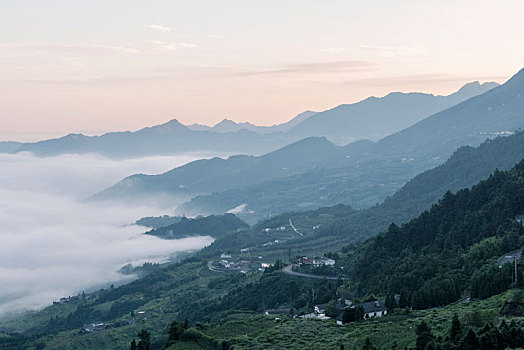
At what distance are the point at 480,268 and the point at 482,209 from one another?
2332 cm

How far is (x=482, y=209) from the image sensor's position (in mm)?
90000

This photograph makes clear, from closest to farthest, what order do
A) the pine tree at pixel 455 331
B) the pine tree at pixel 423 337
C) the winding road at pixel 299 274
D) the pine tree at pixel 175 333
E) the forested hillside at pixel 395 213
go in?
the pine tree at pixel 455 331
the pine tree at pixel 423 337
the pine tree at pixel 175 333
the winding road at pixel 299 274
the forested hillside at pixel 395 213

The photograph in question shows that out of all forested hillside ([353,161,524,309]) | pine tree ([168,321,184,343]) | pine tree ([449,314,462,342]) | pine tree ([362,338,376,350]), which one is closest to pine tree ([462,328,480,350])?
pine tree ([449,314,462,342])

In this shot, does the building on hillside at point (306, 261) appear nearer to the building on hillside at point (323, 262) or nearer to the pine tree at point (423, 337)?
the building on hillside at point (323, 262)

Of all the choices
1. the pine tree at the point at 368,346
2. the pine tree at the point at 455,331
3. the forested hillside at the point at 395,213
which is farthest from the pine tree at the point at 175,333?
the forested hillside at the point at 395,213

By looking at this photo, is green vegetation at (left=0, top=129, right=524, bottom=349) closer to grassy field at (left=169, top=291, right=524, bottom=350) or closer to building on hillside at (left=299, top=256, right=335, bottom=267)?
grassy field at (left=169, top=291, right=524, bottom=350)

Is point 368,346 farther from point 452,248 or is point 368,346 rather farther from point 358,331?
point 452,248

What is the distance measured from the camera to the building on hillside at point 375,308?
64.7 metres

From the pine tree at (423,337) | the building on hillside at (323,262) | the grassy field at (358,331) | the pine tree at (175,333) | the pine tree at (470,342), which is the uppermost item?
the pine tree at (470,342)

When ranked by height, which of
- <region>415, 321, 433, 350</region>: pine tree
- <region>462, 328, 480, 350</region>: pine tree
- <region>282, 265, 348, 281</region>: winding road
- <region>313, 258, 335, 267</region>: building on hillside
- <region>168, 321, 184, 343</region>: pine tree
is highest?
<region>462, 328, 480, 350</region>: pine tree

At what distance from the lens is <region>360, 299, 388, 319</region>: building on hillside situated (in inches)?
2548

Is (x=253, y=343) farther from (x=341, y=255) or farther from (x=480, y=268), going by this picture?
(x=341, y=255)

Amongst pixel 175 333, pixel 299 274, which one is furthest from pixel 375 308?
pixel 299 274

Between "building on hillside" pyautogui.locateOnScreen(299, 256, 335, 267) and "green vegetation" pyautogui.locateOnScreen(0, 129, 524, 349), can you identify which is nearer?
"green vegetation" pyautogui.locateOnScreen(0, 129, 524, 349)
